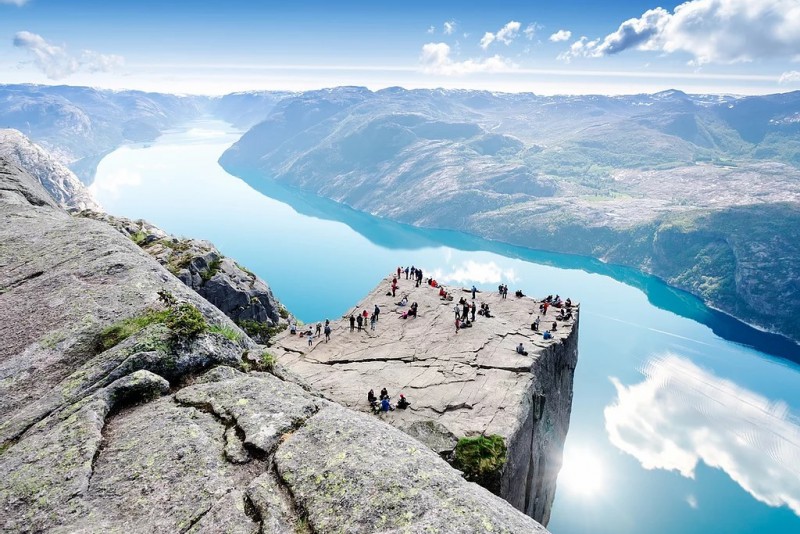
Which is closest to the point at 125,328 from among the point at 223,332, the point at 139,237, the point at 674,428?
the point at 223,332

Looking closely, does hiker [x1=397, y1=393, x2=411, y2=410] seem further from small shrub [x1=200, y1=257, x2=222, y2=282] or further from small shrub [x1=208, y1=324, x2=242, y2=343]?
small shrub [x1=200, y1=257, x2=222, y2=282]

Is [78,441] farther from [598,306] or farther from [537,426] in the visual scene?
[598,306]

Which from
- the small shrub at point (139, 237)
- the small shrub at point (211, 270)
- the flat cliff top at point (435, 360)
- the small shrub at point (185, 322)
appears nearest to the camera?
the small shrub at point (185, 322)

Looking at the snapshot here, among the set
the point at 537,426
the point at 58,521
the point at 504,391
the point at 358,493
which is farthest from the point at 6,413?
the point at 537,426

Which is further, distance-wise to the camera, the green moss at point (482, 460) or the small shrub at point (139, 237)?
the small shrub at point (139, 237)

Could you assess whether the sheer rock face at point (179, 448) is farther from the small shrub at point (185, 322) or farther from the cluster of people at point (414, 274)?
the cluster of people at point (414, 274)

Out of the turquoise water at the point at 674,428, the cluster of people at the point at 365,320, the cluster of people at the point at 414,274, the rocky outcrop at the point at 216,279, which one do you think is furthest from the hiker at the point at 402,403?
the turquoise water at the point at 674,428
